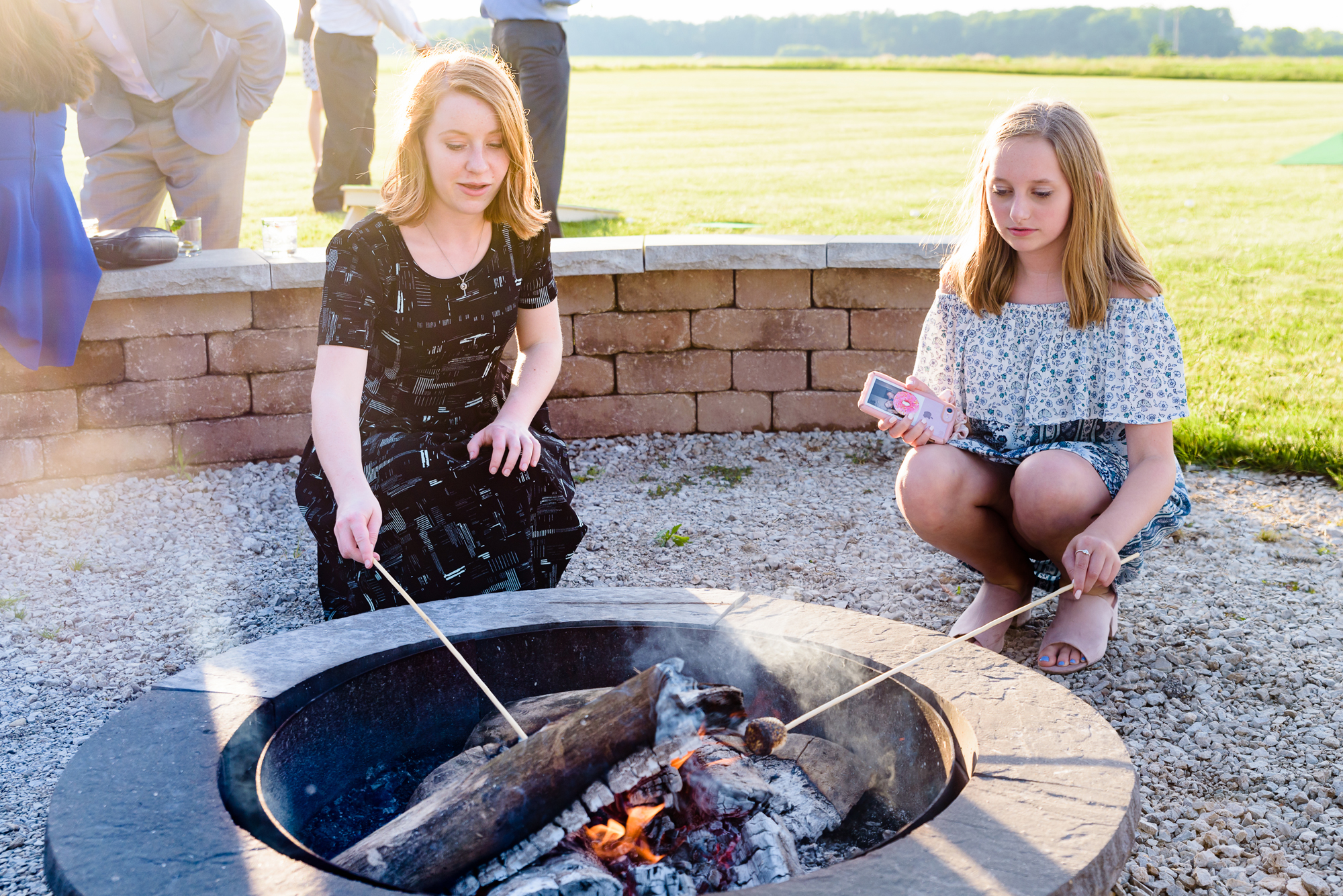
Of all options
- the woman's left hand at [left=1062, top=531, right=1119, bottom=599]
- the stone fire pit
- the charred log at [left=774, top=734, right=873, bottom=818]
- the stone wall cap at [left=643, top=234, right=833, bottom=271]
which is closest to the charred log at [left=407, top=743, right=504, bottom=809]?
the stone fire pit

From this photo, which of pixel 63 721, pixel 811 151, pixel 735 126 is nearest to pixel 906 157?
pixel 811 151

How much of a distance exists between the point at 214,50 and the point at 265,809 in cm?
380

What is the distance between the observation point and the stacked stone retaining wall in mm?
3998

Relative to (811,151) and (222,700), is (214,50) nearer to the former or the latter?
(222,700)

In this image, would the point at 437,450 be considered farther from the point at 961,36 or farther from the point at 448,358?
the point at 961,36

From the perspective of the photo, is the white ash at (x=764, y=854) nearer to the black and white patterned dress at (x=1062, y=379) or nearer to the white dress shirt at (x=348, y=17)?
the black and white patterned dress at (x=1062, y=379)

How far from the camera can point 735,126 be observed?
18328 millimetres

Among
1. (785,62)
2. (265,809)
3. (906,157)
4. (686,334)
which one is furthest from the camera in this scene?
(785,62)

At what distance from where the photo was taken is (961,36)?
103 metres

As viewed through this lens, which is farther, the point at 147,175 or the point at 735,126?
the point at 735,126

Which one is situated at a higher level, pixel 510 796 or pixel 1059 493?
pixel 1059 493

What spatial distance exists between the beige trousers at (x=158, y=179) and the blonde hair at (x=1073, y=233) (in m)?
3.19

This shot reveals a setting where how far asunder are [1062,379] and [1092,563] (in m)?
0.68

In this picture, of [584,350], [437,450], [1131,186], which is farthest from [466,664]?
[1131,186]
